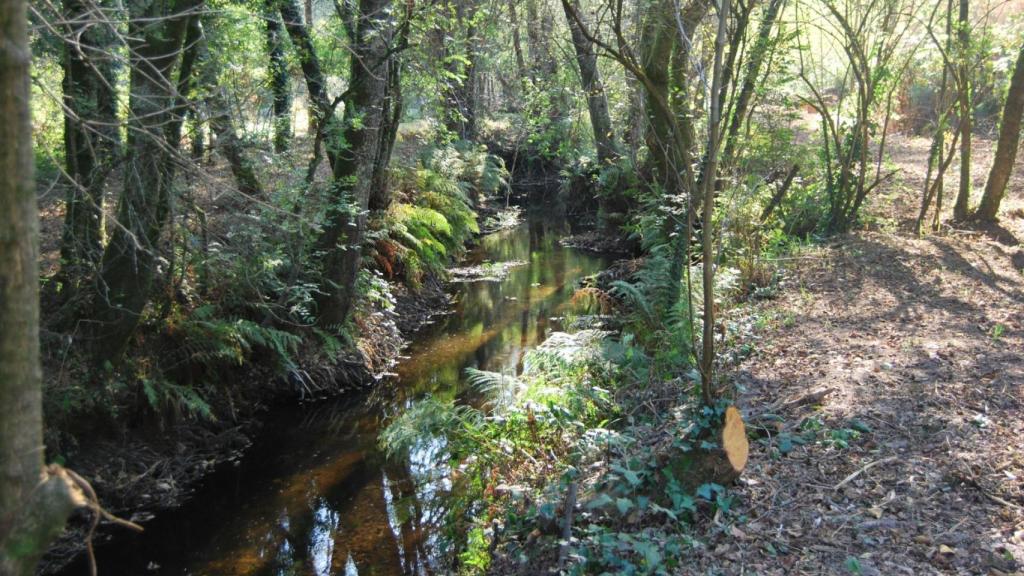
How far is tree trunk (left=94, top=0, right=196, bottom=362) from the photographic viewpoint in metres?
5.70

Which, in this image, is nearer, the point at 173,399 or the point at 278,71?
the point at 173,399

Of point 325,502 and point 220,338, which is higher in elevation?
point 220,338

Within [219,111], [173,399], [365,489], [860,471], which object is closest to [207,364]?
[173,399]

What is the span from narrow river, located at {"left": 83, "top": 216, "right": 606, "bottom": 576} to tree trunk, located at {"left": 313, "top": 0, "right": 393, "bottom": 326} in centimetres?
140

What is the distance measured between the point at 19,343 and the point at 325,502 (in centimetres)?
440

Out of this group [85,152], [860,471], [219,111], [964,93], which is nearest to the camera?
[860,471]

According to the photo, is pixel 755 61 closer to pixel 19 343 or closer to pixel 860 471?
pixel 860 471

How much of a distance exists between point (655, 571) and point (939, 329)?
424cm

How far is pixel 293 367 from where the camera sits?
800 cm

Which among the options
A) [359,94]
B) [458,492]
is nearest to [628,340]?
[458,492]

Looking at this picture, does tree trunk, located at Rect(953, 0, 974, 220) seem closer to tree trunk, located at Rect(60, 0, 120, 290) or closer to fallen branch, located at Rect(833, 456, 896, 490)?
fallen branch, located at Rect(833, 456, 896, 490)

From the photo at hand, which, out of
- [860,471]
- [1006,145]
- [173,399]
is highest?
[1006,145]

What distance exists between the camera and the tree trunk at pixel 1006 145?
9.73m

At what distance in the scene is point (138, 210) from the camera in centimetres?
594
